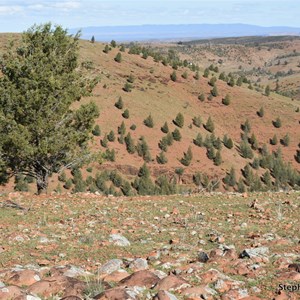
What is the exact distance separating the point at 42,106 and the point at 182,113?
5792 centimetres

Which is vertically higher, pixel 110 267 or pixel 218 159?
pixel 110 267

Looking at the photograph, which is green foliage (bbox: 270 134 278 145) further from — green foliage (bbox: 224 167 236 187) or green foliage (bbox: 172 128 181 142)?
green foliage (bbox: 224 167 236 187)

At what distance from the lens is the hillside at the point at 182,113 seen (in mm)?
59469

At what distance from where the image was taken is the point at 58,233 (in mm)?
10547

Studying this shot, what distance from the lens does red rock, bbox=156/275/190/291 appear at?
20.3ft

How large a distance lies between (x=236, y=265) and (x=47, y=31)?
15598 millimetres

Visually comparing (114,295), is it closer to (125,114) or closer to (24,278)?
(24,278)

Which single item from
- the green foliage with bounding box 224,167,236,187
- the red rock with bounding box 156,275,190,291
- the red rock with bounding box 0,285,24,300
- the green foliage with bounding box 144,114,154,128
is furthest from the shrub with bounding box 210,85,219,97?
the red rock with bounding box 0,285,24,300

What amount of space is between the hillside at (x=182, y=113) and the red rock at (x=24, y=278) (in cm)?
4240

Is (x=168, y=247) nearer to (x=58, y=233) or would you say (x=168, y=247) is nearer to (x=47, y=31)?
(x=58, y=233)

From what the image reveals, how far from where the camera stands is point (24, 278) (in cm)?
659

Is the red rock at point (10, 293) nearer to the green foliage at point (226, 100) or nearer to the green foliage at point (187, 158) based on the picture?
the green foliage at point (187, 158)

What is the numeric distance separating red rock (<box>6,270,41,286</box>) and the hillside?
139 feet

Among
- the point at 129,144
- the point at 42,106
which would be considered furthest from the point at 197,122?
the point at 42,106
